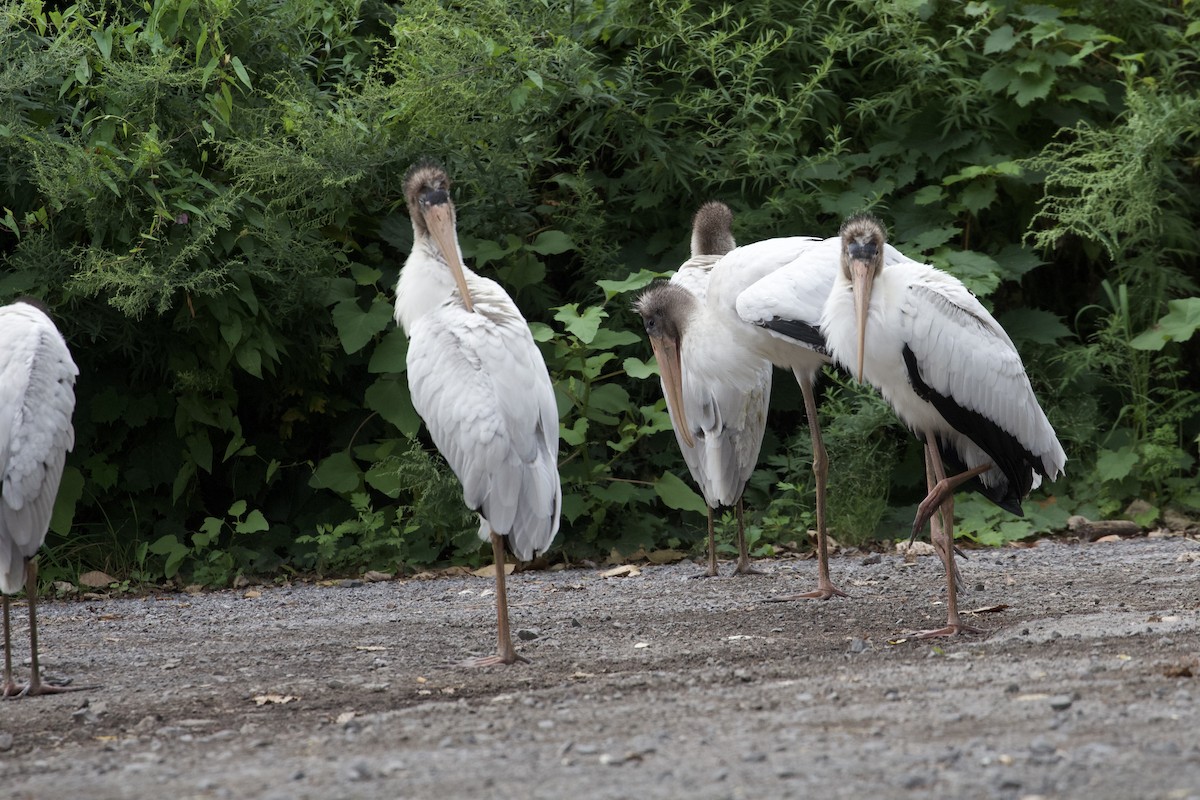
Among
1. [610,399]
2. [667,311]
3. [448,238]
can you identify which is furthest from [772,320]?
[610,399]

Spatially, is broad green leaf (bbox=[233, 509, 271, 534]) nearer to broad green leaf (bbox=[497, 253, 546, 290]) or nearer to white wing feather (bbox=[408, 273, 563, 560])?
broad green leaf (bbox=[497, 253, 546, 290])

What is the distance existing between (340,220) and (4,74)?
6.44 ft

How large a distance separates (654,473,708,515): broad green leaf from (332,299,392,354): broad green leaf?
74.4 inches

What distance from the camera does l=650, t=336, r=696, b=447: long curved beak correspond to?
6926mm

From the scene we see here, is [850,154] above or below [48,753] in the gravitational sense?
above

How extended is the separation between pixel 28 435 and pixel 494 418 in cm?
167

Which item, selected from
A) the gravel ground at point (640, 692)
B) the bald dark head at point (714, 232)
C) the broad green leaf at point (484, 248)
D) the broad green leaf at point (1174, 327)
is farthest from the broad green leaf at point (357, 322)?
the broad green leaf at point (1174, 327)

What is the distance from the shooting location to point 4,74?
7.00 meters

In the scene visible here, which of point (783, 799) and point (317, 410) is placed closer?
point (783, 799)

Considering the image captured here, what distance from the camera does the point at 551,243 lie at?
8.31 metres

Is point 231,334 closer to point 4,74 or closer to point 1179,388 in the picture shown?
point 4,74

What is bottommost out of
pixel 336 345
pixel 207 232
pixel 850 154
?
pixel 336 345

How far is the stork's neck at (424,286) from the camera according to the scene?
5.34m

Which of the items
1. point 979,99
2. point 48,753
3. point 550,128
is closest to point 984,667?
point 48,753
